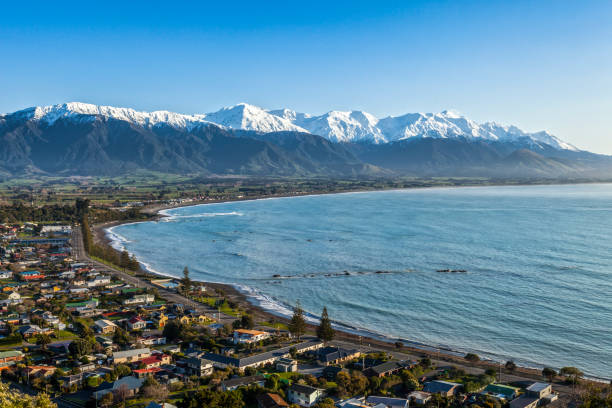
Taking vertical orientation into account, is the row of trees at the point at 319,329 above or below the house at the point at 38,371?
above

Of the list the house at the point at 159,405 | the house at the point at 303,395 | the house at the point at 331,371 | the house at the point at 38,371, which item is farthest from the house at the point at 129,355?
the house at the point at 331,371

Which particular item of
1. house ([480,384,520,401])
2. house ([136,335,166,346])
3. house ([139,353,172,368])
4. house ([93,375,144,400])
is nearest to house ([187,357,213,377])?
house ([139,353,172,368])

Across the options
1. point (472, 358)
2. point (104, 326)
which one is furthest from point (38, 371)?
point (472, 358)

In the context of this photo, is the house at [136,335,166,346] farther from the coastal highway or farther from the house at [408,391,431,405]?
the house at [408,391,431,405]

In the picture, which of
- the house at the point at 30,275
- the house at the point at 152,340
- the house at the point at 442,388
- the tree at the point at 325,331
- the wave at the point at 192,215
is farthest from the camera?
the wave at the point at 192,215

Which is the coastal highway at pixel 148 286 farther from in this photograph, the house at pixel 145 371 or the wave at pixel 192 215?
the wave at pixel 192 215

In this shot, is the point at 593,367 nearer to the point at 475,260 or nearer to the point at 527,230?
the point at 475,260

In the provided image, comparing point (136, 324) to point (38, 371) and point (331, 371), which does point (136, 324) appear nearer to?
point (38, 371)
